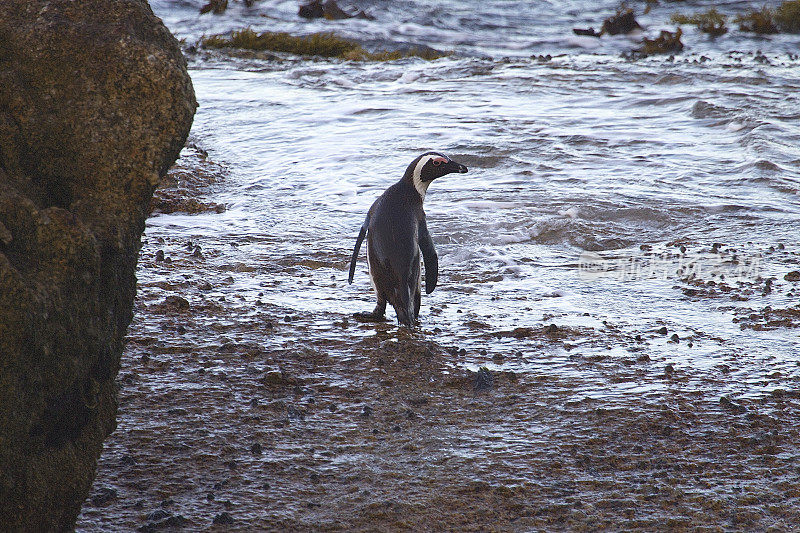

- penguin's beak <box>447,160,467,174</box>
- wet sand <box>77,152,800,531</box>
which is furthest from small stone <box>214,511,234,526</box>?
penguin's beak <box>447,160,467,174</box>

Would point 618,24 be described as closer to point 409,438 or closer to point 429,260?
point 429,260

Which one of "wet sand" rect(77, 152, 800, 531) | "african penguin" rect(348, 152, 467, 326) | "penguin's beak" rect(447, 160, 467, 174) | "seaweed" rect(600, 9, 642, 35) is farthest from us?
"seaweed" rect(600, 9, 642, 35)

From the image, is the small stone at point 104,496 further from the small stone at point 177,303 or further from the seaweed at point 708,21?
the seaweed at point 708,21

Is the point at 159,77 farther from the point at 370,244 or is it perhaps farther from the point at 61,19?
the point at 370,244

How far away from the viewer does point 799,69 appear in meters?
13.2

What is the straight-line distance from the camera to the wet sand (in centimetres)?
263

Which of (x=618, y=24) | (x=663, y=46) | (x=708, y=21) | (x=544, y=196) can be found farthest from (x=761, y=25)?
(x=544, y=196)

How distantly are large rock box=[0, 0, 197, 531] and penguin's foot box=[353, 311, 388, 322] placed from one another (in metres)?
2.01

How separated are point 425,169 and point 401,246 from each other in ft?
2.08

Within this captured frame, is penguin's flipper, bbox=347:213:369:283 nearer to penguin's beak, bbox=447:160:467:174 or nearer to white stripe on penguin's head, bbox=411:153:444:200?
white stripe on penguin's head, bbox=411:153:444:200

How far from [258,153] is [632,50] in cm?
934

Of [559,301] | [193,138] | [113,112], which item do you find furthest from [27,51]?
[193,138]

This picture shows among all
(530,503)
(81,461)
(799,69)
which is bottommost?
(530,503)

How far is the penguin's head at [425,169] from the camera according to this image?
4852mm
